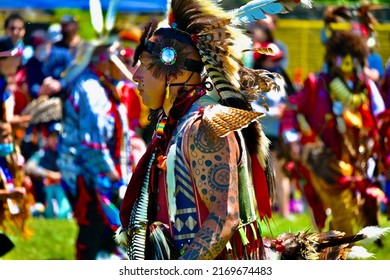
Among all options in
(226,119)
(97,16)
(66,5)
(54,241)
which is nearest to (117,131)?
(97,16)

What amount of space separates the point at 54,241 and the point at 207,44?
5.22 metres

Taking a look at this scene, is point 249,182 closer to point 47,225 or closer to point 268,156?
point 268,156

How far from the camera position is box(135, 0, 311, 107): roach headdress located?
3.92 meters

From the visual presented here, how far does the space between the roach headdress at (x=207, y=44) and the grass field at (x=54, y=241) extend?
3.10m

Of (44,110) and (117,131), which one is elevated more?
(117,131)

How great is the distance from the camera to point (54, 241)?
349 inches

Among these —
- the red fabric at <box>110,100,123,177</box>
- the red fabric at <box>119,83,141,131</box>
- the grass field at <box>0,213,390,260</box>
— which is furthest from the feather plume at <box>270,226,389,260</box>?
the red fabric at <box>119,83,141,131</box>

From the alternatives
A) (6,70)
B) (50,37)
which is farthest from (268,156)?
(50,37)

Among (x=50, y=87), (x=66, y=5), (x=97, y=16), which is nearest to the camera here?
(x=97, y=16)

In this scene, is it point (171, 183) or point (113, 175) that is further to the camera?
point (113, 175)

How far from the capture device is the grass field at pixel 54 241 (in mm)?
A: 7902

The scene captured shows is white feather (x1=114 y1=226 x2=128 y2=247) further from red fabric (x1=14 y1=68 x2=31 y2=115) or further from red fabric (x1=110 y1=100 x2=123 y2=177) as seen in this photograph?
red fabric (x1=14 y1=68 x2=31 y2=115)

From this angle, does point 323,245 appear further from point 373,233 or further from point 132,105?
point 132,105
